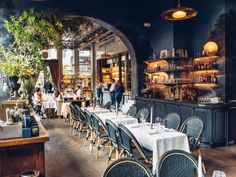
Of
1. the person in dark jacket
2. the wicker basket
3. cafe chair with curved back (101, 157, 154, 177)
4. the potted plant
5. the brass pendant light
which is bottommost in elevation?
cafe chair with curved back (101, 157, 154, 177)

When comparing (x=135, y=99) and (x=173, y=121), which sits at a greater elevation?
(x=135, y=99)

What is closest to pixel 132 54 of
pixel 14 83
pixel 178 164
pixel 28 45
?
pixel 28 45

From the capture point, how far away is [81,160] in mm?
5262

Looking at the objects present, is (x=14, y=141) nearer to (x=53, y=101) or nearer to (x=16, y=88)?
(x=16, y=88)

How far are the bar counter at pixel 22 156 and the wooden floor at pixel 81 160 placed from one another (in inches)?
58.8

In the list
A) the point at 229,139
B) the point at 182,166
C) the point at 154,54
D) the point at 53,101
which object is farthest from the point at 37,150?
the point at 53,101

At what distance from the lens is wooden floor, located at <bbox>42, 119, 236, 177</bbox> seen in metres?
4.58

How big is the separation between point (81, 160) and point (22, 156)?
7.67ft

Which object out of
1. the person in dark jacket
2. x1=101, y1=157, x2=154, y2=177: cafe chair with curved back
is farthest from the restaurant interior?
the person in dark jacket

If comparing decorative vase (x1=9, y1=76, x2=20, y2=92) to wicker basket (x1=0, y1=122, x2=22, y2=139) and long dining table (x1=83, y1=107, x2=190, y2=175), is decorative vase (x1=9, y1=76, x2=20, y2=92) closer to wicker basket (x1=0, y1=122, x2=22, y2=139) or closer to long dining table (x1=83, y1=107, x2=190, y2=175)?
wicker basket (x1=0, y1=122, x2=22, y2=139)

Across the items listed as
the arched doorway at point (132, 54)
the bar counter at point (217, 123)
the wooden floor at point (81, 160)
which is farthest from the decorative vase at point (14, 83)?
the arched doorway at point (132, 54)

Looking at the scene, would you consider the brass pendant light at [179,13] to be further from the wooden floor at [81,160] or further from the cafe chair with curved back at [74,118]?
the cafe chair with curved back at [74,118]

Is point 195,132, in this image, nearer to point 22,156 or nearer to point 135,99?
point 22,156

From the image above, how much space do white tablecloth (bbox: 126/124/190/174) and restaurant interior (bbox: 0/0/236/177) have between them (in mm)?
16
